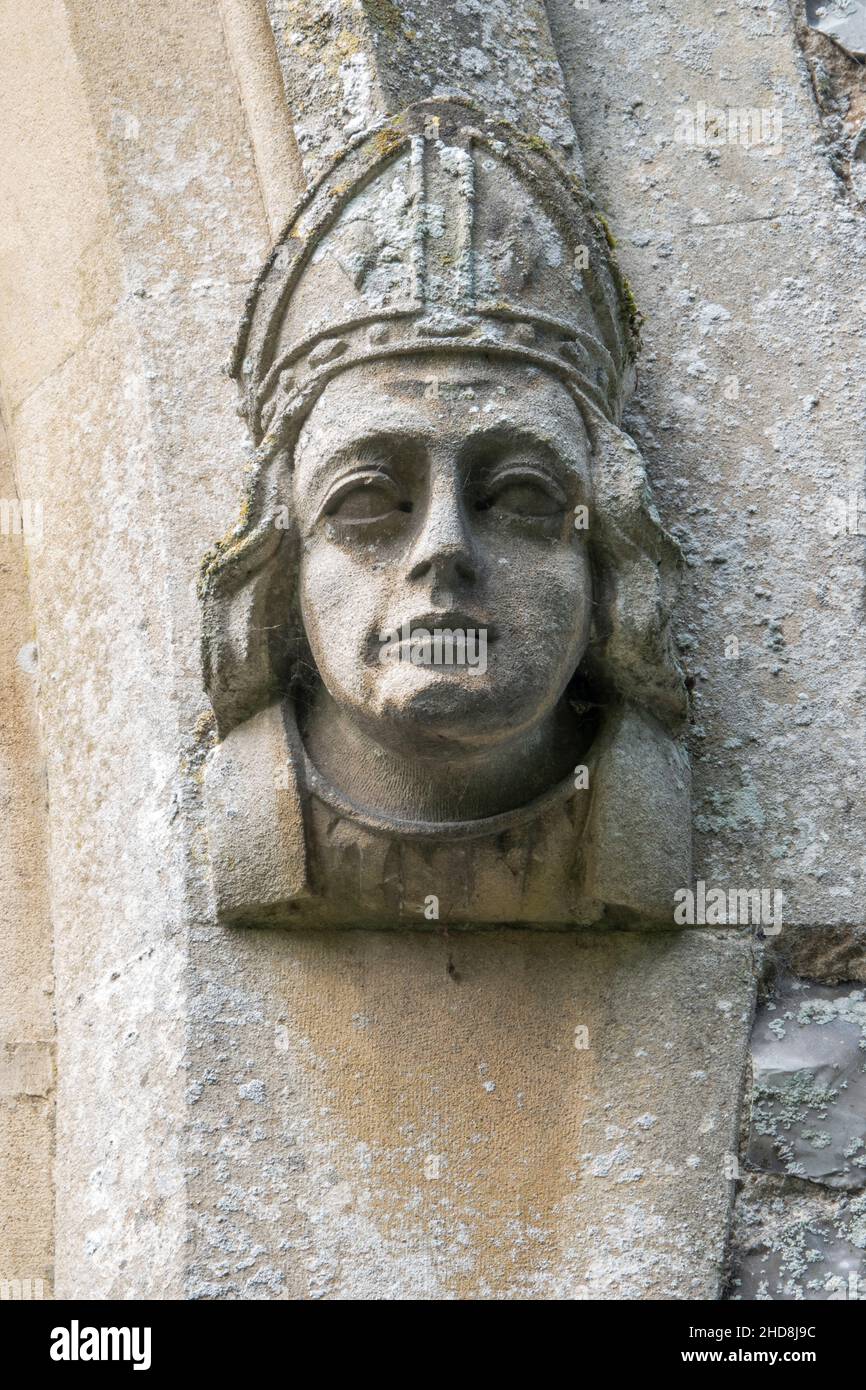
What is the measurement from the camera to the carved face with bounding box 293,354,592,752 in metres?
2.71

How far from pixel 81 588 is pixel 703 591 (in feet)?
3.40

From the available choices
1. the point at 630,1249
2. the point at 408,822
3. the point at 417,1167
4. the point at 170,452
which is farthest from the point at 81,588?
the point at 630,1249

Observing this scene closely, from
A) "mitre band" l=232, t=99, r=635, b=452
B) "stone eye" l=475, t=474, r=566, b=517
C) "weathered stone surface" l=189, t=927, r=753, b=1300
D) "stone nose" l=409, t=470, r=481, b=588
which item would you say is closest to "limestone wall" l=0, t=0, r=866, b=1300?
"weathered stone surface" l=189, t=927, r=753, b=1300

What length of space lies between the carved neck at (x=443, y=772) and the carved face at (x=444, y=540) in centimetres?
7

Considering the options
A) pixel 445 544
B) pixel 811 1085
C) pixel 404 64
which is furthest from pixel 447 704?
pixel 404 64

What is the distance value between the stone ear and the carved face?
1.5 inches

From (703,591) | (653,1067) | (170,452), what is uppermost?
(170,452)

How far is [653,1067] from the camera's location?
2910 mm

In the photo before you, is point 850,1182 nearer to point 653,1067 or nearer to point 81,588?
point 653,1067

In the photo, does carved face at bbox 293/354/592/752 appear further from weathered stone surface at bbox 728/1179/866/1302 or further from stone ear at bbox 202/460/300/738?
weathered stone surface at bbox 728/1179/866/1302

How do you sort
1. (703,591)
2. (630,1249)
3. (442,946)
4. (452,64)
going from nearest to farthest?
(630,1249) → (442,946) → (703,591) → (452,64)

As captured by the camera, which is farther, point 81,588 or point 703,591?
point 81,588

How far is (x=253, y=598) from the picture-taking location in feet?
9.64

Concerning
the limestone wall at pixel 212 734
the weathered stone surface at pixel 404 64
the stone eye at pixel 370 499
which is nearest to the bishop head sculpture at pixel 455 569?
the stone eye at pixel 370 499
